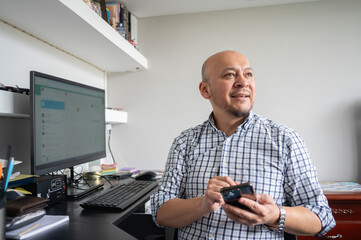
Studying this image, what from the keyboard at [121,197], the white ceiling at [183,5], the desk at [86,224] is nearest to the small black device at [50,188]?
the desk at [86,224]

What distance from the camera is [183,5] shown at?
2.31 m

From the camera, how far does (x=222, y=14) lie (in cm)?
241

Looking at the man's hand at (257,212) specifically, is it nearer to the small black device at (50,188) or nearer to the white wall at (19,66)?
the small black device at (50,188)

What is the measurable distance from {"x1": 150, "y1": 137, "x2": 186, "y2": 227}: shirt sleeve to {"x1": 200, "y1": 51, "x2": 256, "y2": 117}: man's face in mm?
270

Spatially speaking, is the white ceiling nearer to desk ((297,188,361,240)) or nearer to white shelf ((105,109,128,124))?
white shelf ((105,109,128,124))

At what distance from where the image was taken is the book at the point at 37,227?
2.47 feet

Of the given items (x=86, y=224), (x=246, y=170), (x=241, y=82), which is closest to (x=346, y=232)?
(x=246, y=170)

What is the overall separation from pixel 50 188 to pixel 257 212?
2.76ft

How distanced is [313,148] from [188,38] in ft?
4.82

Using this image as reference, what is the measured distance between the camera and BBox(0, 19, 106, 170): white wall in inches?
53.6

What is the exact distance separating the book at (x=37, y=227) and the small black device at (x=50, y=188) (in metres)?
0.18

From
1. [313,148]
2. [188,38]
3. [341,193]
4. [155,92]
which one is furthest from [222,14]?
[341,193]

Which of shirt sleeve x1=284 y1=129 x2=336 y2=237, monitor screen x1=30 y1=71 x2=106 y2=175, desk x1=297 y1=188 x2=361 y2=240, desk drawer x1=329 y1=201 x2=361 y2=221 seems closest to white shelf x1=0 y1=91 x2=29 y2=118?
monitor screen x1=30 y1=71 x2=106 y2=175

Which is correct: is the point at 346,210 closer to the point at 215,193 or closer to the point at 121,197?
the point at 215,193
